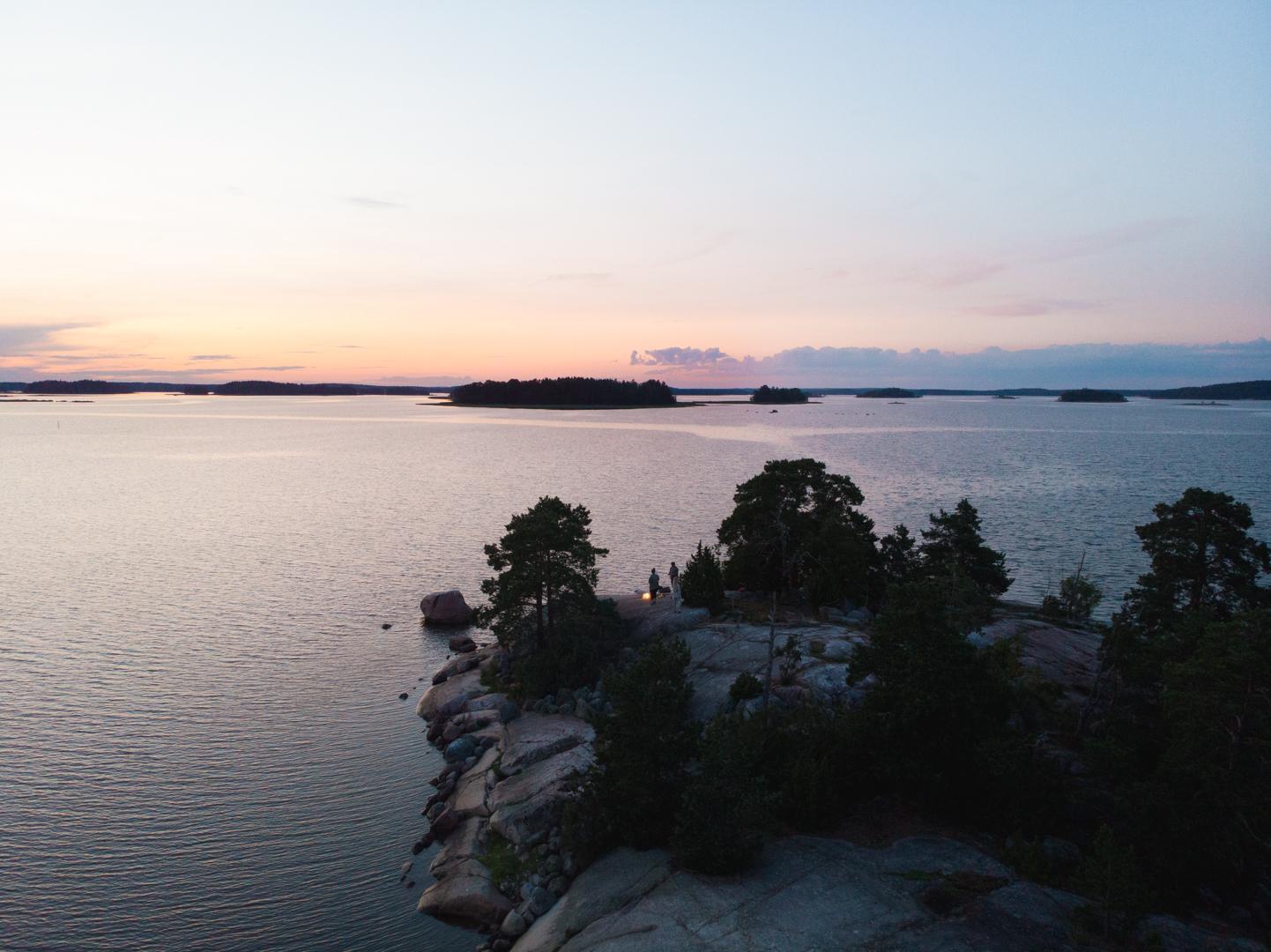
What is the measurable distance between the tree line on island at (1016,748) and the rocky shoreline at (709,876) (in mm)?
867

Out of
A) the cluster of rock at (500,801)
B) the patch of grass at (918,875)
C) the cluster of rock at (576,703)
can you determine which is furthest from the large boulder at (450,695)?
the patch of grass at (918,875)

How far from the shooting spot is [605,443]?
7052 inches

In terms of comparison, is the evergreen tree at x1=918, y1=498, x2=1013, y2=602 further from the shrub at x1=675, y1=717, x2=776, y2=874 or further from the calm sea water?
the shrub at x1=675, y1=717, x2=776, y2=874

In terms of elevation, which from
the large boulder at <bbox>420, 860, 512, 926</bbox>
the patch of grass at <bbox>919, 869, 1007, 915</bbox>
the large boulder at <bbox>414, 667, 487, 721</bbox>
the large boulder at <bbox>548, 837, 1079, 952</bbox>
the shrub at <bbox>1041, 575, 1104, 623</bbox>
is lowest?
the large boulder at <bbox>420, 860, 512, 926</bbox>

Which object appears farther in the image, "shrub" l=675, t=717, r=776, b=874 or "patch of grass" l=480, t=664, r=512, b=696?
"patch of grass" l=480, t=664, r=512, b=696

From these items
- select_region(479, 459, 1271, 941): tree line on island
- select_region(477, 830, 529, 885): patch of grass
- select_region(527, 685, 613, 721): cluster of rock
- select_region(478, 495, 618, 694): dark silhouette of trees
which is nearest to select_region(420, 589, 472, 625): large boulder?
select_region(478, 495, 618, 694): dark silhouette of trees

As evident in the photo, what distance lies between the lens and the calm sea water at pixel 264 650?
2475cm

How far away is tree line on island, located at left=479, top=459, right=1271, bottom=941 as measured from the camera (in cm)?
1875

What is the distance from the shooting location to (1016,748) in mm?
22922

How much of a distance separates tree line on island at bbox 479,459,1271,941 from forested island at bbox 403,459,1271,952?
0.25ft

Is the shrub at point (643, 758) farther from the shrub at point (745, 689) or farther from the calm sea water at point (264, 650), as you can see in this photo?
the shrub at point (745, 689)

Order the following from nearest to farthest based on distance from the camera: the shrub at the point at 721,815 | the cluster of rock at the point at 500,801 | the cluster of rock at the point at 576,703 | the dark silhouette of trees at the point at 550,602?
the shrub at the point at 721,815 → the cluster of rock at the point at 500,801 → the cluster of rock at the point at 576,703 → the dark silhouette of trees at the point at 550,602


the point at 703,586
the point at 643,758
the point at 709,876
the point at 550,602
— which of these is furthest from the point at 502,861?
the point at 703,586

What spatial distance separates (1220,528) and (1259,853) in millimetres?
18480
